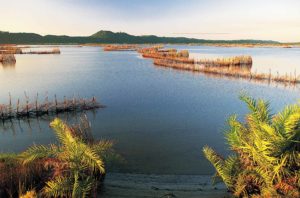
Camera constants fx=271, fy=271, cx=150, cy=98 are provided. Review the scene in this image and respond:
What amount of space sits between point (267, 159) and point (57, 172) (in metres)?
6.57

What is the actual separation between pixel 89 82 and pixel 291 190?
126ft

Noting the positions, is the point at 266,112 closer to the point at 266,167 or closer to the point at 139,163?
the point at 266,167

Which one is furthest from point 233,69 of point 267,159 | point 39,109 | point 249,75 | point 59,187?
point 59,187

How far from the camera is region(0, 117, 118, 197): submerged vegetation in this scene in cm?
832

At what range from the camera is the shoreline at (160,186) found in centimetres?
993

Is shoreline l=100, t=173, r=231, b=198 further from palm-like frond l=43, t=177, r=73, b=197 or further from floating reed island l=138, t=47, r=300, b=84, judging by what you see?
floating reed island l=138, t=47, r=300, b=84

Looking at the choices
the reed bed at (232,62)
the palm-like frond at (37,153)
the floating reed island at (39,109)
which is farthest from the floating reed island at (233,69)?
the palm-like frond at (37,153)

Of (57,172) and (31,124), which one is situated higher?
(57,172)

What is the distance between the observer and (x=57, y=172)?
8.80m

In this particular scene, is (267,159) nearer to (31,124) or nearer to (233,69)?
(31,124)

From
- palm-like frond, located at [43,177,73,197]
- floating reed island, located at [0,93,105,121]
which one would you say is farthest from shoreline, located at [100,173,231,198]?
floating reed island, located at [0,93,105,121]

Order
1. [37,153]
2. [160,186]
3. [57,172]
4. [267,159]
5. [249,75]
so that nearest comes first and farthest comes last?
[267,159]
[57,172]
[37,153]
[160,186]
[249,75]

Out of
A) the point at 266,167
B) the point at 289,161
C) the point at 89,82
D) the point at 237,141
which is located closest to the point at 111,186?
the point at 237,141

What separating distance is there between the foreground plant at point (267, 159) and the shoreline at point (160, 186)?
3.81 feet
